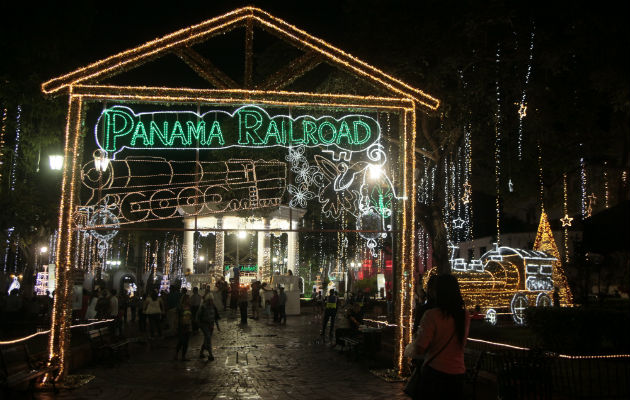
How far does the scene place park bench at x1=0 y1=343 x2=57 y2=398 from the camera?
27.8 ft

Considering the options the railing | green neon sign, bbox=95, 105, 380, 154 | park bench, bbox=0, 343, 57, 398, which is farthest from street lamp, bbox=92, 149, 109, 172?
the railing

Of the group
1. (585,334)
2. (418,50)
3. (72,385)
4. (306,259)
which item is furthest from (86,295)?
(306,259)

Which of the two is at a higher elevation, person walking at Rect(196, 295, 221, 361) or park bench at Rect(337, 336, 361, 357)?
person walking at Rect(196, 295, 221, 361)

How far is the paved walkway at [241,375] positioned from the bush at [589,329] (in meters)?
4.18

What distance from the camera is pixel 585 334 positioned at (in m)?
12.3

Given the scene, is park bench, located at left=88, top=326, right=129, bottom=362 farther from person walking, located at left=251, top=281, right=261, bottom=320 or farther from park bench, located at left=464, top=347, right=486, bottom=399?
person walking, located at left=251, top=281, right=261, bottom=320

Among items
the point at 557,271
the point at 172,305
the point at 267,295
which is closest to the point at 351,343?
the point at 172,305

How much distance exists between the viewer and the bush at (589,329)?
1222 cm

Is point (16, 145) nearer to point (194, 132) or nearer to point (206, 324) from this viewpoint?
point (206, 324)

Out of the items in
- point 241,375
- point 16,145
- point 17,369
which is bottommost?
point 241,375

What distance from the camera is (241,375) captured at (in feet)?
38.5

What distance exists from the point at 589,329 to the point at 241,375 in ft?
23.4

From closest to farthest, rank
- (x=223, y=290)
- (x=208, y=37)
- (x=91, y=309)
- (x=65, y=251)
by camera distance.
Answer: (x=65, y=251)
(x=208, y=37)
(x=91, y=309)
(x=223, y=290)

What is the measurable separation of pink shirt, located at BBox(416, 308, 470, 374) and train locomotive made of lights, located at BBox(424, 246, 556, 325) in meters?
14.8
